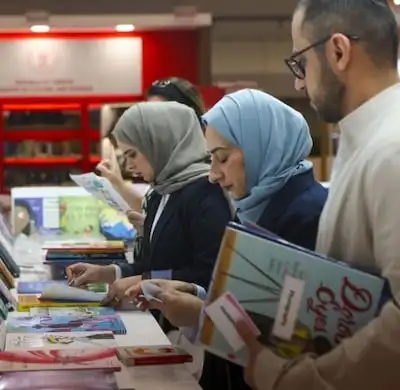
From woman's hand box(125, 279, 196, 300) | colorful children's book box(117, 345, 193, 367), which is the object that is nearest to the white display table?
colorful children's book box(117, 345, 193, 367)

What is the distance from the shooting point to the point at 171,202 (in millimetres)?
2875

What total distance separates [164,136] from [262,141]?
890 millimetres

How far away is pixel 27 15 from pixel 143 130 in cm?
424

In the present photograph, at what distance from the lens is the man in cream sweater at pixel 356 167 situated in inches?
60.9

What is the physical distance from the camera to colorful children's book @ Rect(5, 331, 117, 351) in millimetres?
2262

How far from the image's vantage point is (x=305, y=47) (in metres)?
1.77

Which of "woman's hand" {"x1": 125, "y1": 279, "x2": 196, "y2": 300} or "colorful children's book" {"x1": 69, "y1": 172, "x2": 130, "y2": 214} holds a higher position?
"woman's hand" {"x1": 125, "y1": 279, "x2": 196, "y2": 300}

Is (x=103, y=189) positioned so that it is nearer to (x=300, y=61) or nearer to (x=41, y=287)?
(x=41, y=287)

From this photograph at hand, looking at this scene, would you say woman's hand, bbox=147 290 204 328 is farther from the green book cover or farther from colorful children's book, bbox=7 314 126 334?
the green book cover

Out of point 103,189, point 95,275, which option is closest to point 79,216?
point 103,189

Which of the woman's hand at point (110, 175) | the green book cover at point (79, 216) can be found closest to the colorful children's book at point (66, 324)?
the woman's hand at point (110, 175)

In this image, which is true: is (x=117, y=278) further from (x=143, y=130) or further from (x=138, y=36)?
(x=138, y=36)

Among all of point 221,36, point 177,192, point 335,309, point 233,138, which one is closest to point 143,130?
point 177,192

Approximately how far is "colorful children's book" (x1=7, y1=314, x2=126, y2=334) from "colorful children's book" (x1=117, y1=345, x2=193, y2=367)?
286 millimetres
